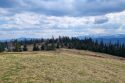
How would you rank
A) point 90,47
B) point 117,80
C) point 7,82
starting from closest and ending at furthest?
point 7,82
point 117,80
point 90,47

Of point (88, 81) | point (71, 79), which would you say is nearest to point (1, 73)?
point (71, 79)

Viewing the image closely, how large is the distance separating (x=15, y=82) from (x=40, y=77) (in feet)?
10.2

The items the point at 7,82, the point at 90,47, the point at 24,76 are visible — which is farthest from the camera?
the point at 90,47

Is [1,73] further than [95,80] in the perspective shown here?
No

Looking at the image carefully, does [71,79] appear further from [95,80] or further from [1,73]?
[1,73]

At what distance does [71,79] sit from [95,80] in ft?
10.5

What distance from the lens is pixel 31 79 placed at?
2455cm

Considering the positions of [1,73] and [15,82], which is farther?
[1,73]

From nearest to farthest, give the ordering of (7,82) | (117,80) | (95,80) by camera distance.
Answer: (7,82) < (95,80) < (117,80)

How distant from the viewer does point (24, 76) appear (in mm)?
25469

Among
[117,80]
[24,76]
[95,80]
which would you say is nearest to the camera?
[24,76]

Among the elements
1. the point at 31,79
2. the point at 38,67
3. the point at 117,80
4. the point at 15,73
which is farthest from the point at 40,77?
the point at 117,80

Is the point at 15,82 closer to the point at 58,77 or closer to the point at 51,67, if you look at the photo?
the point at 58,77

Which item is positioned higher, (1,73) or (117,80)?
(1,73)
